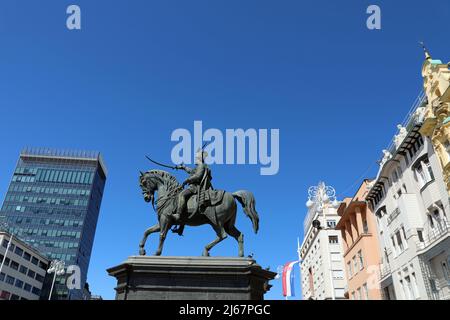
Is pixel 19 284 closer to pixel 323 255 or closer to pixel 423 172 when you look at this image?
pixel 323 255

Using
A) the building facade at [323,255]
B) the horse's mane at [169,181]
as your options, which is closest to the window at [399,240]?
the building facade at [323,255]

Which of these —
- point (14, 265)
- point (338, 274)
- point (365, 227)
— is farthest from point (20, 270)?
point (365, 227)

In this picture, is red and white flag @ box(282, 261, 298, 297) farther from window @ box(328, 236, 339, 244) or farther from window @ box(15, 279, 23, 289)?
window @ box(15, 279, 23, 289)

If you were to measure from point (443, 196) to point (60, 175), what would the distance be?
133186mm

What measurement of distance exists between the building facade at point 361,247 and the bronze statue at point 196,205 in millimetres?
31418

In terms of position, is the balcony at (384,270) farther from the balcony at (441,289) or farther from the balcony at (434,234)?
the balcony at (441,289)

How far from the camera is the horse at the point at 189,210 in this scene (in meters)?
13.0

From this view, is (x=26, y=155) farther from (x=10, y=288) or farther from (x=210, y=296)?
(x=210, y=296)

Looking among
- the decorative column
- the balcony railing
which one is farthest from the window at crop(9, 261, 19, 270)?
the balcony railing

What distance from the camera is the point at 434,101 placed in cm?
3084

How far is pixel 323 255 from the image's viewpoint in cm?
6981
